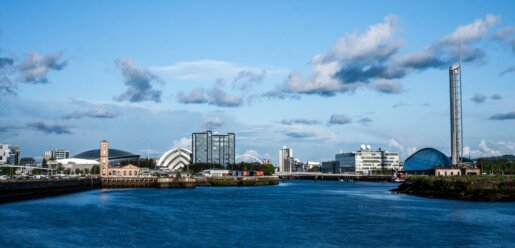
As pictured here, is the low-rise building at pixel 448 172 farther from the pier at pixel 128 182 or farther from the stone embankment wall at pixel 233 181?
the pier at pixel 128 182

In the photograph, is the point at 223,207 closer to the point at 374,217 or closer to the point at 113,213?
the point at 113,213

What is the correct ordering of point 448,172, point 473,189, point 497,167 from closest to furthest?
point 473,189 → point 448,172 → point 497,167

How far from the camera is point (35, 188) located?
90.8 metres

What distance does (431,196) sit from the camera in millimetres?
89750

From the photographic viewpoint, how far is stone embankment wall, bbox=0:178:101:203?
7769 centimetres

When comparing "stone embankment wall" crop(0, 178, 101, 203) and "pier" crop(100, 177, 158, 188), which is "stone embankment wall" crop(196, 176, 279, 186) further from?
"stone embankment wall" crop(0, 178, 101, 203)

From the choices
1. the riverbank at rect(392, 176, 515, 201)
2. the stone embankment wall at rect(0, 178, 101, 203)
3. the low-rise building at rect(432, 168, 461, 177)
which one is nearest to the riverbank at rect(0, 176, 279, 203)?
the stone embankment wall at rect(0, 178, 101, 203)

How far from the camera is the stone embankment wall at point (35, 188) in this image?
3059 inches

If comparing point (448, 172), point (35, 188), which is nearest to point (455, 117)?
point (448, 172)

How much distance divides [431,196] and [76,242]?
64770mm

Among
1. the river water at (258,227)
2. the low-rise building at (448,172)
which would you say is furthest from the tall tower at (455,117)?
the river water at (258,227)

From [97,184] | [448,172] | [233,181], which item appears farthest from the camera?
[233,181]

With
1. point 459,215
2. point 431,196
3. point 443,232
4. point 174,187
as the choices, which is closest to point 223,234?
A: point 443,232

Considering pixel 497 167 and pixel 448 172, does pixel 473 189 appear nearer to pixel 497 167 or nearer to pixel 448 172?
pixel 448 172
